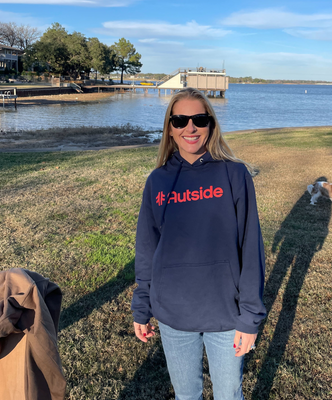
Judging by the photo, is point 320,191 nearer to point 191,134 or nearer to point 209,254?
point 191,134

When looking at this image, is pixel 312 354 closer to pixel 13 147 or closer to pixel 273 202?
pixel 273 202

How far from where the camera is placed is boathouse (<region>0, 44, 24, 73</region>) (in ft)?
224

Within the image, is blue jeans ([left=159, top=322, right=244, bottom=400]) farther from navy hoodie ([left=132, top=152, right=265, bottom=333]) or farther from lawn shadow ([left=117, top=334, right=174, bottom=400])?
lawn shadow ([left=117, top=334, right=174, bottom=400])

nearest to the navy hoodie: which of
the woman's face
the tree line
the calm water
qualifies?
the woman's face

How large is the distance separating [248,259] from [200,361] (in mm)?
605

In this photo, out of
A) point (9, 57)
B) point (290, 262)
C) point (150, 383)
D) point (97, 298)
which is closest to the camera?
point (150, 383)

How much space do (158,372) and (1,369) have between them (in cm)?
157

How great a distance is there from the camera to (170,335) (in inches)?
68.3

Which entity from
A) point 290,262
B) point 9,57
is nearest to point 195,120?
point 290,262

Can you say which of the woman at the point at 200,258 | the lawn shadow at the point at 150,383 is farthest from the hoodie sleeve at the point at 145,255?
the lawn shadow at the point at 150,383

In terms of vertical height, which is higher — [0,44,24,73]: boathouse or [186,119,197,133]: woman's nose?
[0,44,24,73]: boathouse

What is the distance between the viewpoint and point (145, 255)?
6.07ft

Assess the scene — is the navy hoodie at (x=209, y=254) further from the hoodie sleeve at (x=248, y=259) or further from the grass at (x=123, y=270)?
the grass at (x=123, y=270)

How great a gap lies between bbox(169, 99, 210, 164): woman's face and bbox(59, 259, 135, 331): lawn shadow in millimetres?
2362
